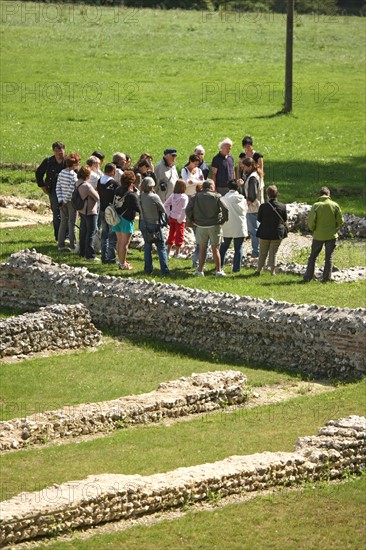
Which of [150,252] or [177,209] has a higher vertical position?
[177,209]

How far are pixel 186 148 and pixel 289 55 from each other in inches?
298

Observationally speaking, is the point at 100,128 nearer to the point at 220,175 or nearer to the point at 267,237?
the point at 220,175

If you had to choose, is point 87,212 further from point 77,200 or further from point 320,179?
point 320,179

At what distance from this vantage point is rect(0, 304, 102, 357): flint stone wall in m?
22.2

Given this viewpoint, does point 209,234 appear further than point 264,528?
Yes

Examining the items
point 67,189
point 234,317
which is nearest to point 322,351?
point 234,317

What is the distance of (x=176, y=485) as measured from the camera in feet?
52.3

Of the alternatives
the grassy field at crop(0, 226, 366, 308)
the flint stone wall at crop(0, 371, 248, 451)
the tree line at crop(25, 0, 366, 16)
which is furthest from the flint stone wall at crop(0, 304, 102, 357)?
the tree line at crop(25, 0, 366, 16)

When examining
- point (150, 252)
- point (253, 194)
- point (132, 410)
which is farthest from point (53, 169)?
point (132, 410)

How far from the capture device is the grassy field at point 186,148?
53.5 feet

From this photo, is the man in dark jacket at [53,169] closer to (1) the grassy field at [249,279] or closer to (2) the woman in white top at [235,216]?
(1) the grassy field at [249,279]

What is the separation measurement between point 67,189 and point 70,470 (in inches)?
→ 436

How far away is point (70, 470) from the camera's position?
17.0 m

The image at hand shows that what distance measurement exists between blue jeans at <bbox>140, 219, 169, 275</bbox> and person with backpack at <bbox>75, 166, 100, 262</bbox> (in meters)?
1.20
